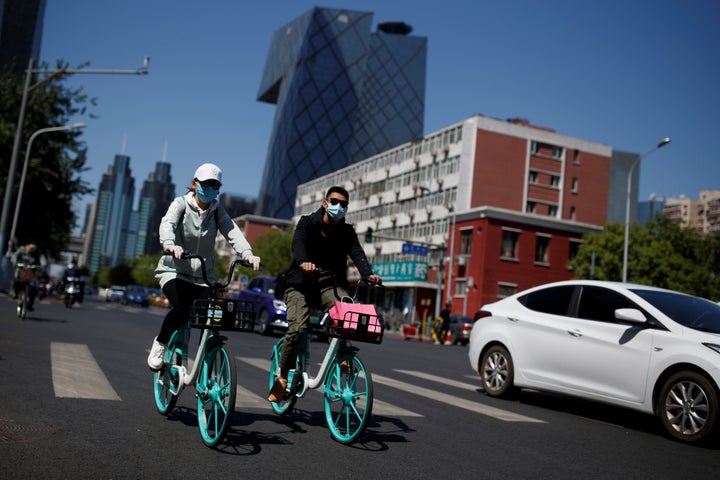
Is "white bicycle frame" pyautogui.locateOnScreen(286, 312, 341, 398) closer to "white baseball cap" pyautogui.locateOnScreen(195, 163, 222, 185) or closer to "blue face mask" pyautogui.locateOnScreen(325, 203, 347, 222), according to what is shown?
Result: "blue face mask" pyautogui.locateOnScreen(325, 203, 347, 222)

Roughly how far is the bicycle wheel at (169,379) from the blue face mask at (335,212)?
1.51m

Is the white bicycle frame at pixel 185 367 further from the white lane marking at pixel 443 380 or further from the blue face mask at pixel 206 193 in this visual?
the white lane marking at pixel 443 380

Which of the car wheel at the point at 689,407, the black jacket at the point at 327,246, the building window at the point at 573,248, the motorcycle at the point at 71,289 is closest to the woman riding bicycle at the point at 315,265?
the black jacket at the point at 327,246

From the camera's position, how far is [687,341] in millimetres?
7117

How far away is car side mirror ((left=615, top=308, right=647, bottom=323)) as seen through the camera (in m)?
7.46

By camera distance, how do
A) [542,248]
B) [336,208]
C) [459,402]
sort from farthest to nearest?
[542,248] → [459,402] → [336,208]

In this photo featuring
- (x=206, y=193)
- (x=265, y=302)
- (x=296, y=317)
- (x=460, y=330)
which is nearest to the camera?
(x=206, y=193)

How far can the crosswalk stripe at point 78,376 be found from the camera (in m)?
6.62

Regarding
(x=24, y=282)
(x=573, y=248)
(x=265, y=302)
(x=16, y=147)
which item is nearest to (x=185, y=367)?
(x=24, y=282)

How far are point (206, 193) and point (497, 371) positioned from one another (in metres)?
5.19

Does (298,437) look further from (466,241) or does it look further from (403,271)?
(403,271)

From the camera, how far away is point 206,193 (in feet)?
18.8

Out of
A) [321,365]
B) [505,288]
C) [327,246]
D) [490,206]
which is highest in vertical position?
[490,206]

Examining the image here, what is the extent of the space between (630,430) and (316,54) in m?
130
